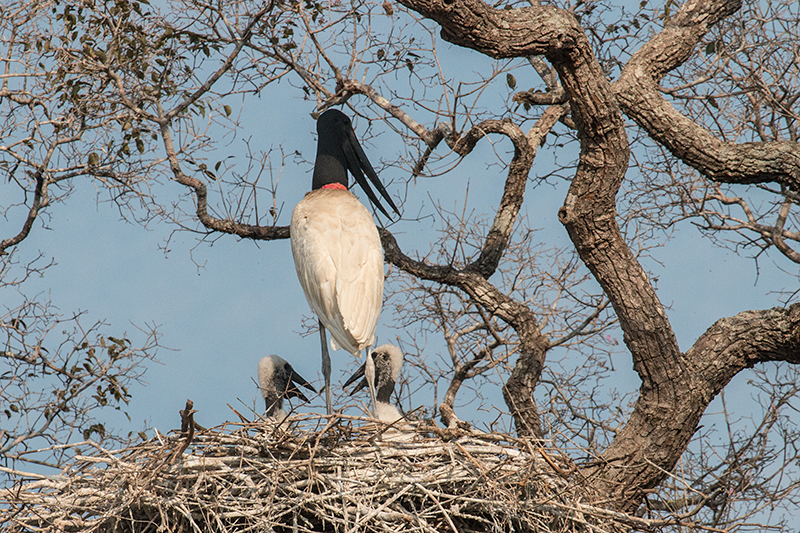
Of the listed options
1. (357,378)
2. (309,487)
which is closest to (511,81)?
(357,378)

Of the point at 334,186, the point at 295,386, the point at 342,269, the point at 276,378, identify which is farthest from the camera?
the point at 334,186

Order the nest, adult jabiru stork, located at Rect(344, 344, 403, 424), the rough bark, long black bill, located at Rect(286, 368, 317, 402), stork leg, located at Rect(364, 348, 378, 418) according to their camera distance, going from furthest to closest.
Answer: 1. adult jabiru stork, located at Rect(344, 344, 403, 424)
2. long black bill, located at Rect(286, 368, 317, 402)
3. stork leg, located at Rect(364, 348, 378, 418)
4. the rough bark
5. the nest

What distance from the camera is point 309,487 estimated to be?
4.12m

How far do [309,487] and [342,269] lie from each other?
1884 mm

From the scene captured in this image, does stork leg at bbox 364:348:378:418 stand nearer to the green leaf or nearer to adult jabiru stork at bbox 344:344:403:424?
adult jabiru stork at bbox 344:344:403:424

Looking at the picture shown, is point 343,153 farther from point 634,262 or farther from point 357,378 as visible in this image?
point 634,262

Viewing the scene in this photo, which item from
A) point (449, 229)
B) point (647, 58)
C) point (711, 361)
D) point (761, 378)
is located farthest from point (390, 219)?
point (761, 378)

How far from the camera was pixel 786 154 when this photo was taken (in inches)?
210

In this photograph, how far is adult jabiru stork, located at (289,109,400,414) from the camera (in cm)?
567

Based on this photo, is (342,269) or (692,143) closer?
(692,143)

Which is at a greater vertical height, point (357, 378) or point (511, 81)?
point (511, 81)

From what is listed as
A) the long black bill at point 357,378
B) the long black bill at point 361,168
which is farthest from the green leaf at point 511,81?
the long black bill at point 357,378

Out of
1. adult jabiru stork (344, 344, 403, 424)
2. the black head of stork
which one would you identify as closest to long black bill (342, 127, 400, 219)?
the black head of stork

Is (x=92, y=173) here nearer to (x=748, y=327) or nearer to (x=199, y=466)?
(x=199, y=466)
